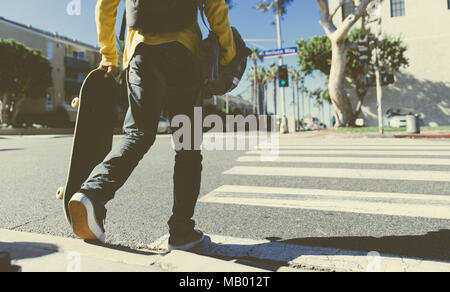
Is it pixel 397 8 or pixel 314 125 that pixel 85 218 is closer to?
pixel 397 8

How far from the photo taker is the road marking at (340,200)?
3.05 m

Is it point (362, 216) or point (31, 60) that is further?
point (31, 60)

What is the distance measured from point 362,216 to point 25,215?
2.94 metres

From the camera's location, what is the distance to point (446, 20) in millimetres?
28312

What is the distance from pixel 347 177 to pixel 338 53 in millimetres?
15523

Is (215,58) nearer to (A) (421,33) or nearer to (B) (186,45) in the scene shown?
(B) (186,45)

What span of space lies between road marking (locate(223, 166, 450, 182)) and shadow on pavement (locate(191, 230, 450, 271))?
2.32 metres

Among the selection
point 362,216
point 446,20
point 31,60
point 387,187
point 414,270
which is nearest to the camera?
point 414,270

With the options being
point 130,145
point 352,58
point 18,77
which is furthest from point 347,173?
point 18,77

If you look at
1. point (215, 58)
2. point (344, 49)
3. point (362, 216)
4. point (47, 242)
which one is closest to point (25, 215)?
point (47, 242)

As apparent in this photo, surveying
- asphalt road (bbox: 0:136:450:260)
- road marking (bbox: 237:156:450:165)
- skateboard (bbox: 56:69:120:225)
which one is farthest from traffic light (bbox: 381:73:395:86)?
skateboard (bbox: 56:69:120:225)

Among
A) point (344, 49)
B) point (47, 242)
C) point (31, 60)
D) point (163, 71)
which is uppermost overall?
point (31, 60)

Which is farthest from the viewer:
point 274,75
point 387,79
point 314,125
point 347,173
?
point 274,75

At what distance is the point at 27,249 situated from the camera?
187cm
